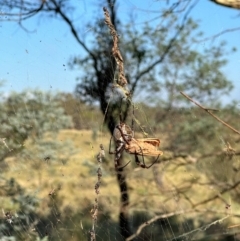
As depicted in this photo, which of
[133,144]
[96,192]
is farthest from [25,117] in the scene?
[133,144]

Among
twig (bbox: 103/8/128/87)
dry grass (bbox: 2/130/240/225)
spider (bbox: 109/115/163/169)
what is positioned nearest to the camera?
spider (bbox: 109/115/163/169)

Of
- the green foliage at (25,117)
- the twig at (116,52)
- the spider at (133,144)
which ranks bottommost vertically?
the spider at (133,144)

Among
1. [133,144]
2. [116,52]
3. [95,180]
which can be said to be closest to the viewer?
[133,144]

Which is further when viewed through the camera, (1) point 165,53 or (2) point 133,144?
(1) point 165,53

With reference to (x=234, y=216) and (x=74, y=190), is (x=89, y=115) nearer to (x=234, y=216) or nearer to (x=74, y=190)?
(x=74, y=190)

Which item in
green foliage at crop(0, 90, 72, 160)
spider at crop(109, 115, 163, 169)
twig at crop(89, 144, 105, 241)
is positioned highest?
green foliage at crop(0, 90, 72, 160)

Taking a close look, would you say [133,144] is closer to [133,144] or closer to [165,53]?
[133,144]

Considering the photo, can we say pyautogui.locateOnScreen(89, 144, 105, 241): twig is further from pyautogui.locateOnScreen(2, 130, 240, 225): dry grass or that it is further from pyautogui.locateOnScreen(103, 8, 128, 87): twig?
pyautogui.locateOnScreen(103, 8, 128, 87): twig

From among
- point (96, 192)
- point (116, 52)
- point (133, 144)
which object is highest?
point (116, 52)

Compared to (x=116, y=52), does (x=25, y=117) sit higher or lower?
lower

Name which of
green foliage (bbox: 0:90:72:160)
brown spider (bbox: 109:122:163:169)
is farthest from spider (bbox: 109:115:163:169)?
green foliage (bbox: 0:90:72:160)

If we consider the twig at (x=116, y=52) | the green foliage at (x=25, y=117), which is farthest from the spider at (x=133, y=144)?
the green foliage at (x=25, y=117)

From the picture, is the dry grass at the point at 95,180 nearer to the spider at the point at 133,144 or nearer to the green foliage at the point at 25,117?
the green foliage at the point at 25,117

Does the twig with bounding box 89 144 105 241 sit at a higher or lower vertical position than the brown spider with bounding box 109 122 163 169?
lower
